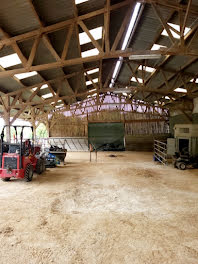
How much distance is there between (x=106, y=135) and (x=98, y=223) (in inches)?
592

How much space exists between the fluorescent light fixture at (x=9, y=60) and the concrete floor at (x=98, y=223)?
4541mm

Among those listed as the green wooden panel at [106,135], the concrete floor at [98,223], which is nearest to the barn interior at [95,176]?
the concrete floor at [98,223]

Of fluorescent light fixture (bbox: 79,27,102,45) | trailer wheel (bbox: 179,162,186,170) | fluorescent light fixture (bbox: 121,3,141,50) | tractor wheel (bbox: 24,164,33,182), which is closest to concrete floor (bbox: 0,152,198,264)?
tractor wheel (bbox: 24,164,33,182)

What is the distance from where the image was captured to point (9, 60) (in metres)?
6.75

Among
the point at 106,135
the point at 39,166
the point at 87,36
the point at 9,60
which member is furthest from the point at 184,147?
the point at 9,60

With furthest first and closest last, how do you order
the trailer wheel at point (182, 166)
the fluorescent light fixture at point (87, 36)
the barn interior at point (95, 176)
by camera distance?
the trailer wheel at point (182, 166) < the fluorescent light fixture at point (87, 36) < the barn interior at point (95, 176)

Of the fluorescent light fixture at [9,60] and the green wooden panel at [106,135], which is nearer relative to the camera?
the fluorescent light fixture at [9,60]

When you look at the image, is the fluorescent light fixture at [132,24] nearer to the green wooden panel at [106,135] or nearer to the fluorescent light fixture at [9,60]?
the fluorescent light fixture at [9,60]

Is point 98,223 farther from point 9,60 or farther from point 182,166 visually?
point 182,166

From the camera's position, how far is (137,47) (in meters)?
8.45

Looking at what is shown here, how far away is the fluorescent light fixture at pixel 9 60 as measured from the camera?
6531 millimetres

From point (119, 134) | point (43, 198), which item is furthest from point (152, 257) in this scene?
point (119, 134)

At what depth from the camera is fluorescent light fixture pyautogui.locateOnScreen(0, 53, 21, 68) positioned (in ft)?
21.4

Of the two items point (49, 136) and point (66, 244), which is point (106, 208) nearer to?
point (66, 244)
